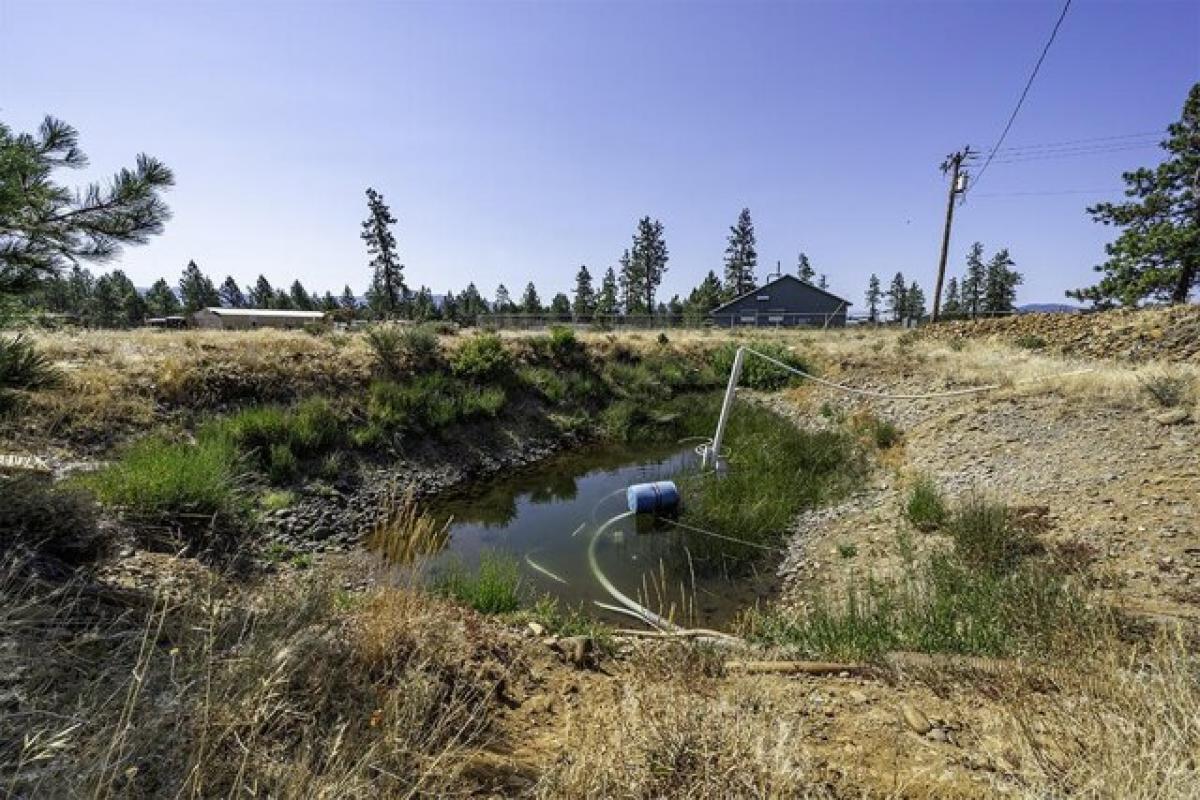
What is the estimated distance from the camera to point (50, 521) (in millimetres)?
3676

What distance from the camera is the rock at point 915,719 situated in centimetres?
248

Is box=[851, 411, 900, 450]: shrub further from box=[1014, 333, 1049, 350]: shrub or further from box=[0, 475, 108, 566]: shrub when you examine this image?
box=[0, 475, 108, 566]: shrub

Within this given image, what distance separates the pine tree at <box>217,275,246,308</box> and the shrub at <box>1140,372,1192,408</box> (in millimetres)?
99788

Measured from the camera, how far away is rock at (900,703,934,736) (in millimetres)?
2479

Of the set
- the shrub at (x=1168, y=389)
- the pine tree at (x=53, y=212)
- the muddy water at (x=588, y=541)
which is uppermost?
the pine tree at (x=53, y=212)

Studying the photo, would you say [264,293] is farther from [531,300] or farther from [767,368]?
[767,368]

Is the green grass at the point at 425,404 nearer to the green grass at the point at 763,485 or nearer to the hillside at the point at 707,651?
the hillside at the point at 707,651

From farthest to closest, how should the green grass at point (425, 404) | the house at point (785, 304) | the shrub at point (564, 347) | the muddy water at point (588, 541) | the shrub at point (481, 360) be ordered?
the house at point (785, 304)
the shrub at point (564, 347)
the shrub at point (481, 360)
the green grass at point (425, 404)
the muddy water at point (588, 541)


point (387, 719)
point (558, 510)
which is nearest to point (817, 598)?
point (387, 719)

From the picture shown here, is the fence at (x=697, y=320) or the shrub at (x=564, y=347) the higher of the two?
the fence at (x=697, y=320)

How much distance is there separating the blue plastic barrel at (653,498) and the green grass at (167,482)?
218 inches

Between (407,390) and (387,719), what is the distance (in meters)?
10.4

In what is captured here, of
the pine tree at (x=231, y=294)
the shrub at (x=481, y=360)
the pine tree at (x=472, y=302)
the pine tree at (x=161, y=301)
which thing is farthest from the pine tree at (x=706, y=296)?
the pine tree at (x=231, y=294)

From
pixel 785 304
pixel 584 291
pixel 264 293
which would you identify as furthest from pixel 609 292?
pixel 264 293
